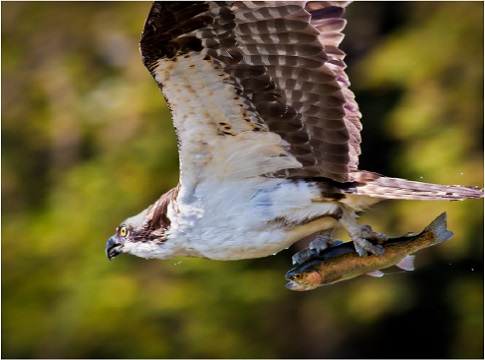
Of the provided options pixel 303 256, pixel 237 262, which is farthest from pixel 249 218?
pixel 237 262

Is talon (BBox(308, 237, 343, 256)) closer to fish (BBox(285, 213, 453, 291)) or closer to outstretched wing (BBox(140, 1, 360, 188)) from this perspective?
fish (BBox(285, 213, 453, 291))

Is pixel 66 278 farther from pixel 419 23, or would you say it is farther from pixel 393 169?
pixel 419 23

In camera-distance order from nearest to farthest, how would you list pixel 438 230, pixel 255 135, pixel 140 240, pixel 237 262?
pixel 438 230 → pixel 255 135 → pixel 140 240 → pixel 237 262

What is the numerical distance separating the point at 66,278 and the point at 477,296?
3.80 meters

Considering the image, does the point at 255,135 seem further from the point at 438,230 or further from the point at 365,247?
the point at 438,230

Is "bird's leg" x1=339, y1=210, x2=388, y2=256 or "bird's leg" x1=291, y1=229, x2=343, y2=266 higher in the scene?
"bird's leg" x1=339, y1=210, x2=388, y2=256

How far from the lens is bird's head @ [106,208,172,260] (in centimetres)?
472

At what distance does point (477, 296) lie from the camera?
8.83 meters

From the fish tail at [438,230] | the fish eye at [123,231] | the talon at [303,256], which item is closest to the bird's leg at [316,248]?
the talon at [303,256]

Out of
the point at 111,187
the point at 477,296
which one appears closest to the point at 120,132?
the point at 111,187

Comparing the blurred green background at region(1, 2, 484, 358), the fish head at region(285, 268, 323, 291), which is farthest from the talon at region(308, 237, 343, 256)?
the blurred green background at region(1, 2, 484, 358)

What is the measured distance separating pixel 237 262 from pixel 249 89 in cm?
490

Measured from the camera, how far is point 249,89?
4.25m

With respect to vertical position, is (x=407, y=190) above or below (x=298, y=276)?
above
